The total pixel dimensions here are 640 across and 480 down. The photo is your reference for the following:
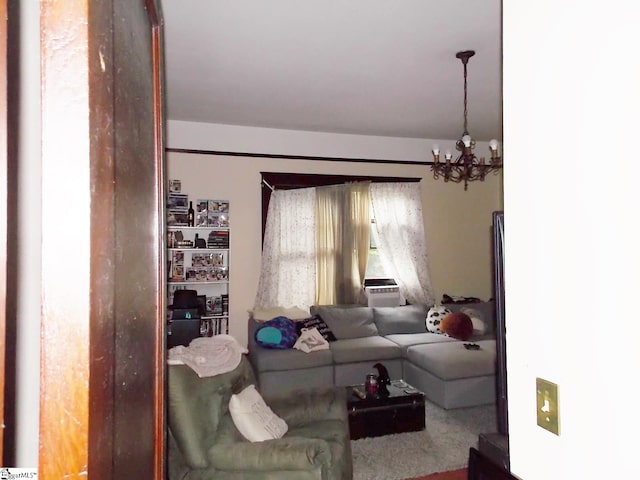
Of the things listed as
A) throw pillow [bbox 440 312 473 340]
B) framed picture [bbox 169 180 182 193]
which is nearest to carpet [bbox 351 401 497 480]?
throw pillow [bbox 440 312 473 340]

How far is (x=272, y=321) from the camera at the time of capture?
4.67 m

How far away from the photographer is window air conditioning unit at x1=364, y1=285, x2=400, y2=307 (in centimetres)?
561

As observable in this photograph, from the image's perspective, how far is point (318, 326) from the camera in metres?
4.80

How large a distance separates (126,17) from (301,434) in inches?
99.5

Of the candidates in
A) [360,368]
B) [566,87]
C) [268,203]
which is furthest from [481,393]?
[566,87]

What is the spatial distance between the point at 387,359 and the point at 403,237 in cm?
191

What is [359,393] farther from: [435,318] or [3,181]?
[3,181]

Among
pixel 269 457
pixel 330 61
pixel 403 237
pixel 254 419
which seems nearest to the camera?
pixel 269 457

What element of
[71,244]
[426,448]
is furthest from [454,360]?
[71,244]

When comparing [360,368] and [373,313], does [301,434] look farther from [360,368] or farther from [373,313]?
[373,313]

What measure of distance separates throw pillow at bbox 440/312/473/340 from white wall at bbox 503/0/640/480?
12.9 ft

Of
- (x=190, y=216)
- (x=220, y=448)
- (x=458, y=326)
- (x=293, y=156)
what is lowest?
(x=220, y=448)

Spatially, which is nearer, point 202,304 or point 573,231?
point 573,231

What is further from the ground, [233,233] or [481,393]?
[233,233]
